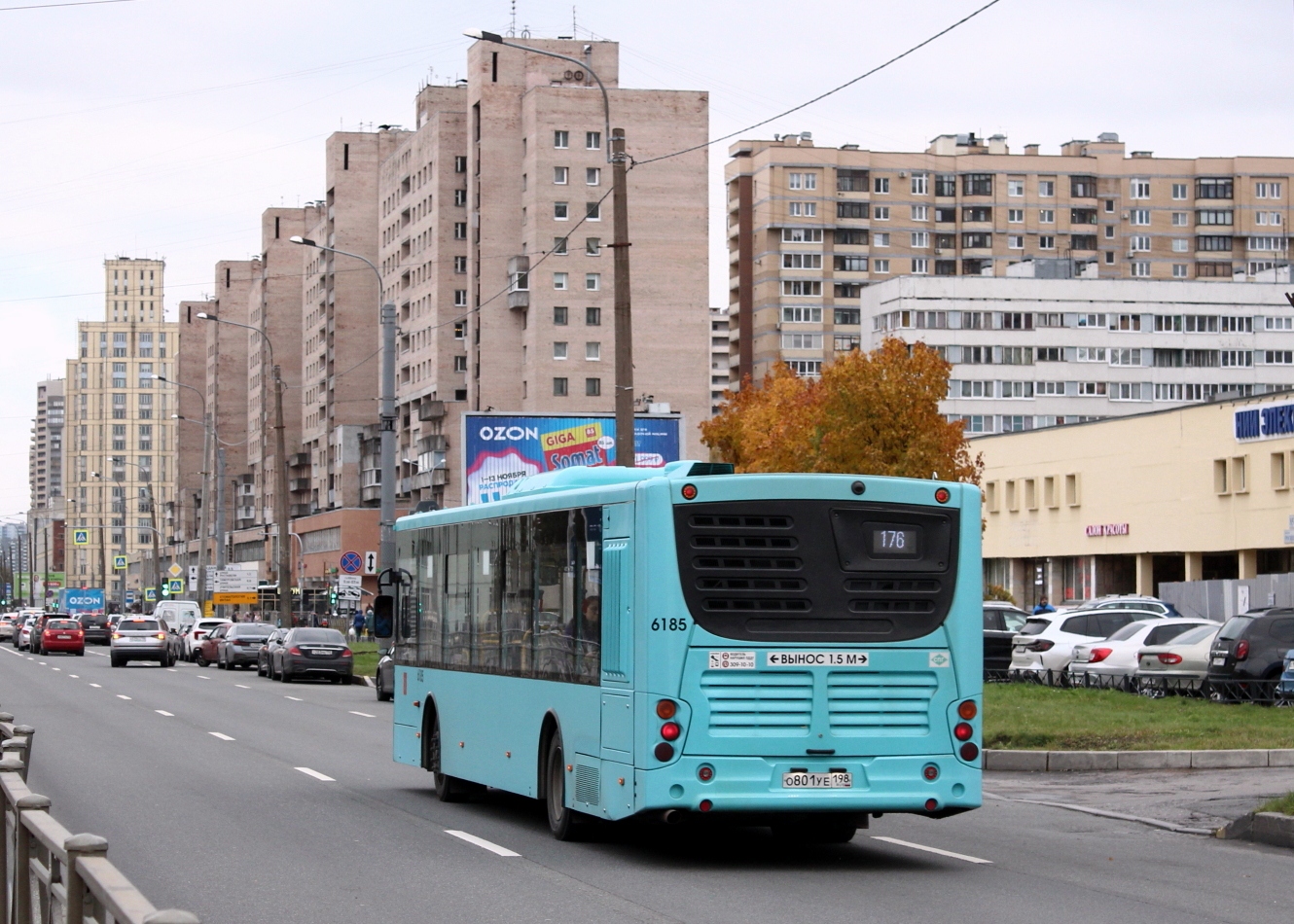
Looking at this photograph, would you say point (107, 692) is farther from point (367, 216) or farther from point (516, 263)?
point (367, 216)

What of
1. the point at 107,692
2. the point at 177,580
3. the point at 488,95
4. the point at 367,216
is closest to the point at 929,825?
the point at 107,692

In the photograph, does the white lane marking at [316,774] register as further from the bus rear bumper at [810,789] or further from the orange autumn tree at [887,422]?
the orange autumn tree at [887,422]

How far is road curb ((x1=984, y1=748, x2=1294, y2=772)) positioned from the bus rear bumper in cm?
820

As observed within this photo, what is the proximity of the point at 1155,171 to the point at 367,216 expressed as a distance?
58.0m

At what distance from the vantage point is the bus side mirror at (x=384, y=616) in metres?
19.2

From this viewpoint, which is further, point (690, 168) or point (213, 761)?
point (690, 168)

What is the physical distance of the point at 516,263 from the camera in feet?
369

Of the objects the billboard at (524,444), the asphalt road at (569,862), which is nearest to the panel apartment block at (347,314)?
the billboard at (524,444)

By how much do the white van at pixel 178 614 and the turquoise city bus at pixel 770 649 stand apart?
2638 inches

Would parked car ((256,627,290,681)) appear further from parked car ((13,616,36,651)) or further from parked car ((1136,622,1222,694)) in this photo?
parked car ((13,616,36,651))

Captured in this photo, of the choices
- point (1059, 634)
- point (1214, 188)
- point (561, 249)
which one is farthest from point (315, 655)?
point (1214, 188)

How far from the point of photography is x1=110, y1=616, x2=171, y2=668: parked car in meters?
60.6

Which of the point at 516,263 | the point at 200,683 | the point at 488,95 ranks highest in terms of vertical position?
the point at 488,95

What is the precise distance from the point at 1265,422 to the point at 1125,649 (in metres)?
25.7
